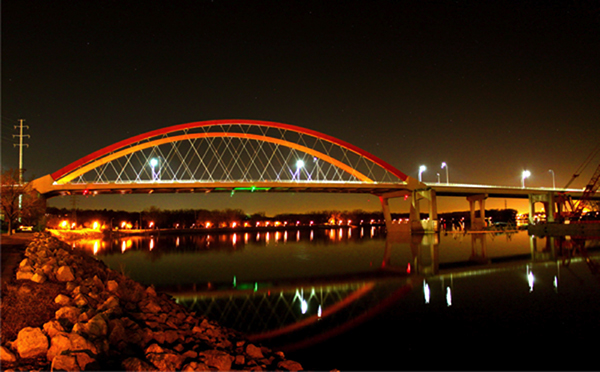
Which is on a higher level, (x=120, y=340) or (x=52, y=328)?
(x=52, y=328)

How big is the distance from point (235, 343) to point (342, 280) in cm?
949

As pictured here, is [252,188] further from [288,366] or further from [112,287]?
[288,366]

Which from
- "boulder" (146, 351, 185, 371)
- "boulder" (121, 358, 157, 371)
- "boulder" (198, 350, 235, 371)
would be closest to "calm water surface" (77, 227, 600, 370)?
"boulder" (198, 350, 235, 371)

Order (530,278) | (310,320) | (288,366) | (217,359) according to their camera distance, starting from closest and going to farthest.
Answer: (217,359), (288,366), (310,320), (530,278)

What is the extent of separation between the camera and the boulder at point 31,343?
4.55 metres

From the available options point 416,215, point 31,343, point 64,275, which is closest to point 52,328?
point 31,343

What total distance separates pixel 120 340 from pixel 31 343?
1.16 metres

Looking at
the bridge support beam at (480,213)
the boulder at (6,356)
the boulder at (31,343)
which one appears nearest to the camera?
the boulder at (6,356)

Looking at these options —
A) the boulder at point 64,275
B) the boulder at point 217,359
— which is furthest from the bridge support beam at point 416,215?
the boulder at point 217,359

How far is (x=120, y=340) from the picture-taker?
5496mm

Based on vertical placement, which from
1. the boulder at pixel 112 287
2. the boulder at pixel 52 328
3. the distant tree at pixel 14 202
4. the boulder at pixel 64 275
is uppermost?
the distant tree at pixel 14 202

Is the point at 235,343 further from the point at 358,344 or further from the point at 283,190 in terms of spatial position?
the point at 283,190

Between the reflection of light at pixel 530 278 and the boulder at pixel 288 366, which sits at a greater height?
the boulder at pixel 288 366

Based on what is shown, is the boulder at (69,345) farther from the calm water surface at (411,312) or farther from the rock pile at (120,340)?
the calm water surface at (411,312)
